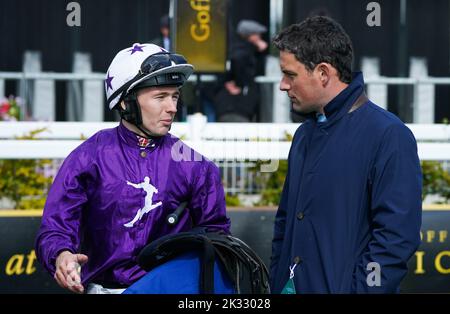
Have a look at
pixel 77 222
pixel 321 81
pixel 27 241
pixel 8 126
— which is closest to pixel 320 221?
pixel 321 81

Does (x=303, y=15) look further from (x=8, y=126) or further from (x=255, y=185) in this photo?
(x=8, y=126)

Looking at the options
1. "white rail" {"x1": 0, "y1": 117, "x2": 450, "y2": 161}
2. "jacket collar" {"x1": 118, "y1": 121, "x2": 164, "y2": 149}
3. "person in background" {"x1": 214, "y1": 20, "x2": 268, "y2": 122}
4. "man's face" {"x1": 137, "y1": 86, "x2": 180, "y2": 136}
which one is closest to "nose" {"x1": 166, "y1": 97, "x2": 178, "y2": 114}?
"man's face" {"x1": 137, "y1": 86, "x2": 180, "y2": 136}

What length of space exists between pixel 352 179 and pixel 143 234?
Result: 848 mm

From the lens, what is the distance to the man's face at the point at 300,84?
3.71 meters

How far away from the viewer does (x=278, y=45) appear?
3.76m

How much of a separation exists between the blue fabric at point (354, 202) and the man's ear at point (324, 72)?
79 millimetres

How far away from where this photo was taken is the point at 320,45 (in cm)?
366

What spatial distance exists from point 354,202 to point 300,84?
1.62ft

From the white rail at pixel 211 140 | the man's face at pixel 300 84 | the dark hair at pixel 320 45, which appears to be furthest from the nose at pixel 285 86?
the white rail at pixel 211 140

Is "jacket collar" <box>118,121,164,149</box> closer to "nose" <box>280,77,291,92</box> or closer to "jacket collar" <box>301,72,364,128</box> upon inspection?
"nose" <box>280,77,291,92</box>

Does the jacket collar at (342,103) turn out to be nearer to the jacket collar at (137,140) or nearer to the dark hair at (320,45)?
the dark hair at (320,45)

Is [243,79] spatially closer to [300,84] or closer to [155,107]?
[155,107]

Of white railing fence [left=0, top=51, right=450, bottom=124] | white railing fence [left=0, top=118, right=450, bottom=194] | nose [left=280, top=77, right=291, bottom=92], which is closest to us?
nose [left=280, top=77, right=291, bottom=92]

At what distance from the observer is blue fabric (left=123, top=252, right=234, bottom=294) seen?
3.48m
